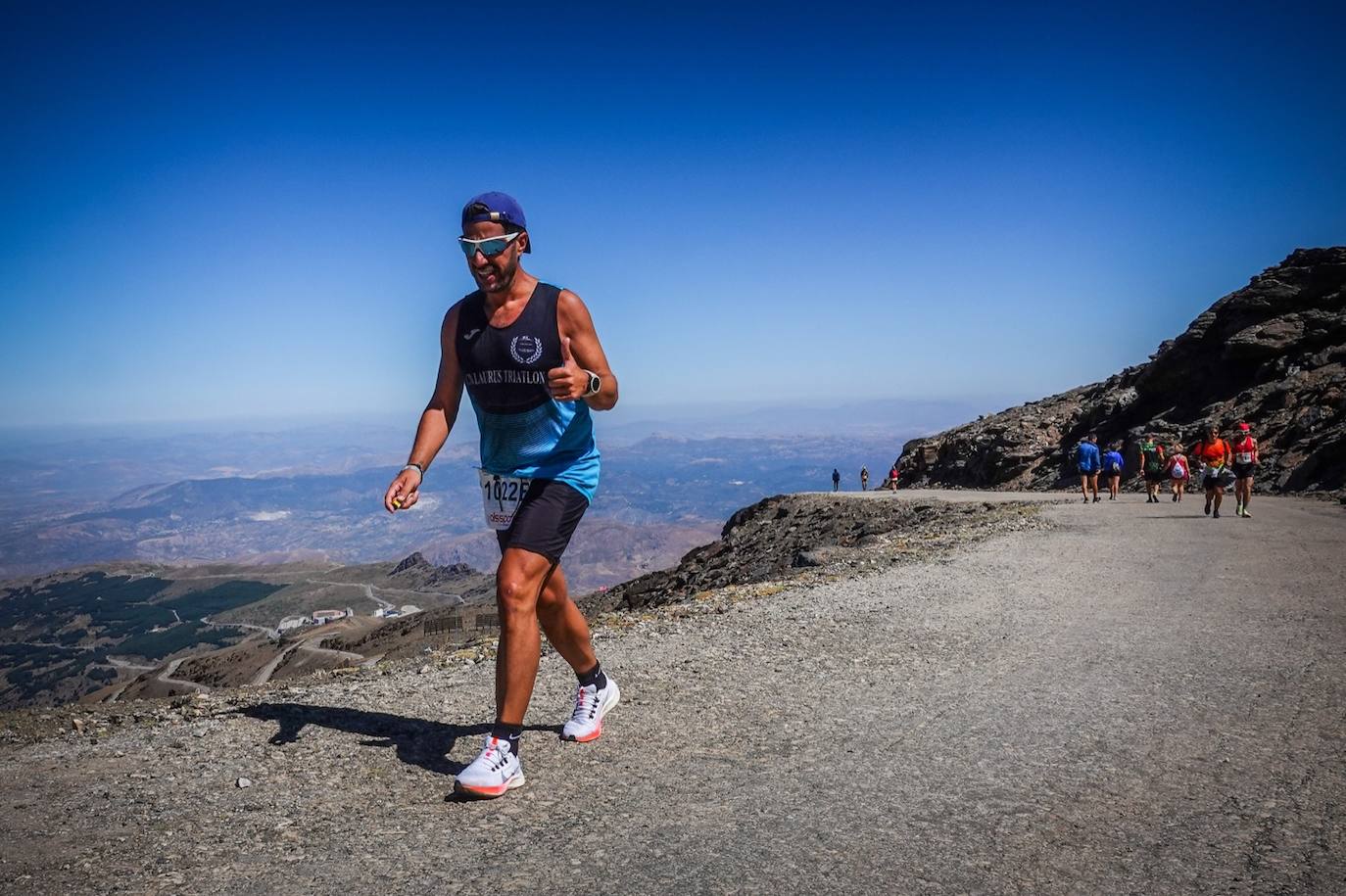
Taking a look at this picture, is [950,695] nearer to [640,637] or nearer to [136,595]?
[640,637]

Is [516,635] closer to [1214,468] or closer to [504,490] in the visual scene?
[504,490]

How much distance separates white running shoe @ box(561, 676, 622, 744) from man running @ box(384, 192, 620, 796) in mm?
11

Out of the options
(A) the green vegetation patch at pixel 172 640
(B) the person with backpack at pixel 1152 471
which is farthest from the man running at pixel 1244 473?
(A) the green vegetation patch at pixel 172 640

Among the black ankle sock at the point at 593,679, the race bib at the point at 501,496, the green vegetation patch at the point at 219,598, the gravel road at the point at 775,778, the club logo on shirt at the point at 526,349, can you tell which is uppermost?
the club logo on shirt at the point at 526,349

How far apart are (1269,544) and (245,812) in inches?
562

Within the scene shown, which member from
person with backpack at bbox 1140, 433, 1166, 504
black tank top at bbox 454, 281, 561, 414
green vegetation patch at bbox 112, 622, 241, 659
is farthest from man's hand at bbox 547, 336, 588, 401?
green vegetation patch at bbox 112, 622, 241, 659

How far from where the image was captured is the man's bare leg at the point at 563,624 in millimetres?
4176

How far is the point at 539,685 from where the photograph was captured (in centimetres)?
541

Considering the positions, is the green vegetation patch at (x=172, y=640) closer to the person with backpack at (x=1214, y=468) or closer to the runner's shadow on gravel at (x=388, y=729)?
the person with backpack at (x=1214, y=468)

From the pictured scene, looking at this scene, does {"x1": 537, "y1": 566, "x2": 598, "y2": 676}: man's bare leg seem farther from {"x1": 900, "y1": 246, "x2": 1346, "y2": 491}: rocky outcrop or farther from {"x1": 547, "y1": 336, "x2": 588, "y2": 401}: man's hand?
{"x1": 900, "y1": 246, "x2": 1346, "y2": 491}: rocky outcrop

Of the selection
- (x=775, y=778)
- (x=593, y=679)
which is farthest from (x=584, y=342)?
(x=775, y=778)

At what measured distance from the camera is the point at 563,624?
14.1 ft

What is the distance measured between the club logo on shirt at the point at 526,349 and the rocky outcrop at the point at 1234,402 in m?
24.2

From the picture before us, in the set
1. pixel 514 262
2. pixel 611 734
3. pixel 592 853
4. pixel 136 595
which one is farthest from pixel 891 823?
pixel 136 595
